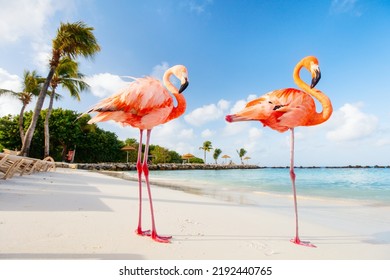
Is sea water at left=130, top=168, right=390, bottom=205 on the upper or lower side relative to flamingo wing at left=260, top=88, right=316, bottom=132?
lower

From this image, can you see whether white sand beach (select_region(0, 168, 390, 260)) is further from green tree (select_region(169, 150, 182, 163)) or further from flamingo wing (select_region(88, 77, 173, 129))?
green tree (select_region(169, 150, 182, 163))

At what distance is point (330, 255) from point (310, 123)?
1560 mm

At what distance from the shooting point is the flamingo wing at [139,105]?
2941mm

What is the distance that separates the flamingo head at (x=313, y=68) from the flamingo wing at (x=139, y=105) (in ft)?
5.78

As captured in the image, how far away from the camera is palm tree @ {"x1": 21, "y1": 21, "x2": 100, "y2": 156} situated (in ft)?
43.6

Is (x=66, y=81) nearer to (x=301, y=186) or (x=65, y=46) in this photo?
(x=65, y=46)

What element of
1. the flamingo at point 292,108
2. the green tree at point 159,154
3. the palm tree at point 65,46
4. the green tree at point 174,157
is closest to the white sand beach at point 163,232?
the flamingo at point 292,108

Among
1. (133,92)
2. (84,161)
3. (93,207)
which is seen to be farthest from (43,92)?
(84,161)

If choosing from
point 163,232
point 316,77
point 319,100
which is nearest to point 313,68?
point 316,77

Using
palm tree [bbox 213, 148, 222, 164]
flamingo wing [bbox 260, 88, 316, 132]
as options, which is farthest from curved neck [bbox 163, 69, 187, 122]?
palm tree [bbox 213, 148, 222, 164]

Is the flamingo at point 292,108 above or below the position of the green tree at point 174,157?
below

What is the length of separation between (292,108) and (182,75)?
141 cm

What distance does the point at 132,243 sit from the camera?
106 inches

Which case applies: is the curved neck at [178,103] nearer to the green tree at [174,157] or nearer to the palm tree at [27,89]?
the palm tree at [27,89]
